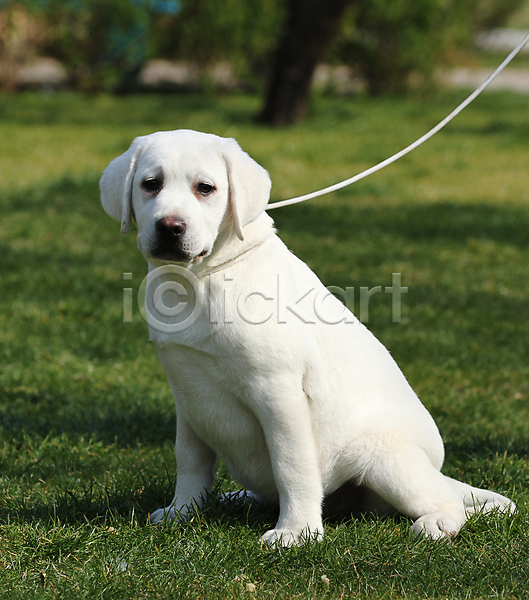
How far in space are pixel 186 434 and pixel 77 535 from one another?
0.53 metres

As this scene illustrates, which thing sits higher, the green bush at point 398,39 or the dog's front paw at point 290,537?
the green bush at point 398,39

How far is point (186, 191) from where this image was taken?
8.79 ft

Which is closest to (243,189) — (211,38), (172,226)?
(172,226)

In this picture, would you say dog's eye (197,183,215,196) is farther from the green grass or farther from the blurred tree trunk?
the blurred tree trunk

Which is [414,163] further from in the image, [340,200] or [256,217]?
[256,217]

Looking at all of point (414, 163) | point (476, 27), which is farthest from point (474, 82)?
point (414, 163)

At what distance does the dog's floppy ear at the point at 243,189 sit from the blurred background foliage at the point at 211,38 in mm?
15899

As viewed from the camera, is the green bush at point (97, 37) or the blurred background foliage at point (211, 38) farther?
the blurred background foliage at point (211, 38)

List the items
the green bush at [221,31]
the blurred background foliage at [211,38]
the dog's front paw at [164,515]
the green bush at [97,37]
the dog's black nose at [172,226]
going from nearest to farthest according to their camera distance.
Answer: the dog's black nose at [172,226], the dog's front paw at [164,515], the green bush at [97,37], the blurred background foliage at [211,38], the green bush at [221,31]

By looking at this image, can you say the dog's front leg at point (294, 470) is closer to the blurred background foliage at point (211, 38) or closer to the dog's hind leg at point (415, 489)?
the dog's hind leg at point (415, 489)

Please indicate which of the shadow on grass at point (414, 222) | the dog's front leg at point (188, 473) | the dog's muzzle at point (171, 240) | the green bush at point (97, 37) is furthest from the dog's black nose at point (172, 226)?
the green bush at point (97, 37)

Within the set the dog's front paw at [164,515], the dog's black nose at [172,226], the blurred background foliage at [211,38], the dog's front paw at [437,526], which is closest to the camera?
the dog's black nose at [172,226]

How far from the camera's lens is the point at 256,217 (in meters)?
2.73

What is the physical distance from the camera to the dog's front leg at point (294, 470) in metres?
2.74
